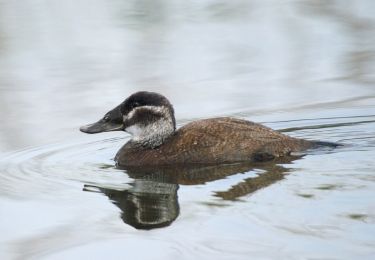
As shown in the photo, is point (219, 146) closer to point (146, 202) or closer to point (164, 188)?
point (164, 188)

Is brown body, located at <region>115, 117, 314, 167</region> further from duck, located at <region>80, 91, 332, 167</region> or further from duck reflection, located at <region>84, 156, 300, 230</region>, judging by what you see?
duck reflection, located at <region>84, 156, 300, 230</region>

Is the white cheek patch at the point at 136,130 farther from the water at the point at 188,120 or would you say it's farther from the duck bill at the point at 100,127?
the water at the point at 188,120

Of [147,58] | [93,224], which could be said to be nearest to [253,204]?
[93,224]

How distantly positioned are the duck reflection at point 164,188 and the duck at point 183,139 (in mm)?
185

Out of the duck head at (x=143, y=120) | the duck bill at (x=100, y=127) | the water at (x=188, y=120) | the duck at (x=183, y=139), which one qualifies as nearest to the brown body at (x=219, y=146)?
the duck at (x=183, y=139)

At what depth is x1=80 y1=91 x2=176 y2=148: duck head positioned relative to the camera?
11.5 metres

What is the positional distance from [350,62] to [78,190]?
6.18 m

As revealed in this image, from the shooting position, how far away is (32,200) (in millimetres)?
9852

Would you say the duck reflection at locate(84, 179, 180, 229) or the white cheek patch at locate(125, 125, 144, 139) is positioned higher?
the white cheek patch at locate(125, 125, 144, 139)

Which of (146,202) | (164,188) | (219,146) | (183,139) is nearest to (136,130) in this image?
(183,139)

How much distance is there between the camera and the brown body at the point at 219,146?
11172mm

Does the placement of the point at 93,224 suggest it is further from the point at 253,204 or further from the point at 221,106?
the point at 221,106

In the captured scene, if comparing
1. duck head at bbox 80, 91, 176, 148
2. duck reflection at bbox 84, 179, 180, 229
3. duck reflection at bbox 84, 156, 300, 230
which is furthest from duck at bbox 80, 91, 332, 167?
duck reflection at bbox 84, 179, 180, 229

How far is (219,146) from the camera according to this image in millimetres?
11211
